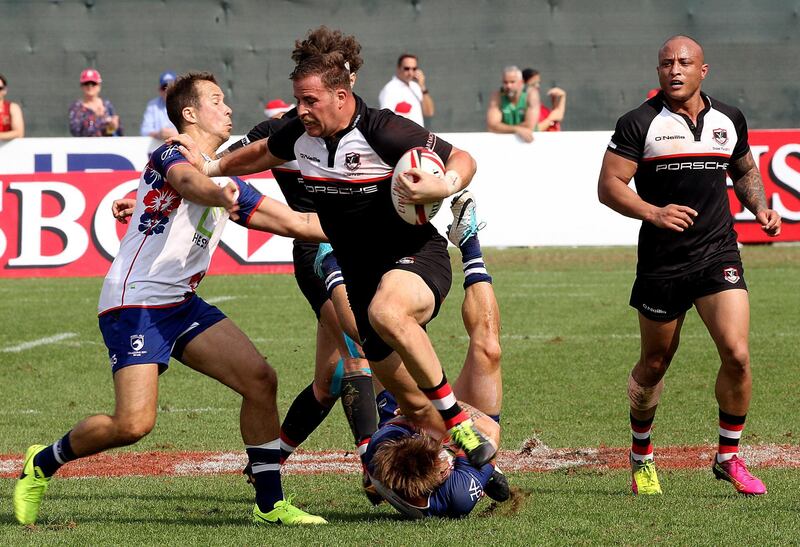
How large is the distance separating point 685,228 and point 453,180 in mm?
1436

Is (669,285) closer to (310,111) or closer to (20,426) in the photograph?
(310,111)

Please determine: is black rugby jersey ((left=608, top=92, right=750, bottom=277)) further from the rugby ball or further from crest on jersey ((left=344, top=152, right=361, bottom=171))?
crest on jersey ((left=344, top=152, right=361, bottom=171))

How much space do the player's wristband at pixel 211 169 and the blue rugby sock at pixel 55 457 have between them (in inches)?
58.3

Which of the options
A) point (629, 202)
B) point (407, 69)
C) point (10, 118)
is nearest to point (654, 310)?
point (629, 202)

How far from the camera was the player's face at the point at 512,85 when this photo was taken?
19547 mm

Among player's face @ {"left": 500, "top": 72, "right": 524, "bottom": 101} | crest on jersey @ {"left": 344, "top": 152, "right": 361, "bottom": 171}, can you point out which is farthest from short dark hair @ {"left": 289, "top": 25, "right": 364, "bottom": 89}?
player's face @ {"left": 500, "top": 72, "right": 524, "bottom": 101}

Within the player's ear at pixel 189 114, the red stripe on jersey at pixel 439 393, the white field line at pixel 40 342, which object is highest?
the player's ear at pixel 189 114

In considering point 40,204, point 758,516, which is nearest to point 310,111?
point 758,516

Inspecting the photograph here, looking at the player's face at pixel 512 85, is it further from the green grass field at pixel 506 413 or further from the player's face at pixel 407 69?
the green grass field at pixel 506 413

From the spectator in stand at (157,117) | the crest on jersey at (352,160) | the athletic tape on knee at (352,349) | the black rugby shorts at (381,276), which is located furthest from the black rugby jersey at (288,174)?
the spectator in stand at (157,117)

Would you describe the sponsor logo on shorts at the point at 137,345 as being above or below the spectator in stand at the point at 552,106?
below

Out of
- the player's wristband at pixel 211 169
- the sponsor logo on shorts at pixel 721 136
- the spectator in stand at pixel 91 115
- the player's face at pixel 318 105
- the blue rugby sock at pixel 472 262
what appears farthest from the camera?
the spectator in stand at pixel 91 115

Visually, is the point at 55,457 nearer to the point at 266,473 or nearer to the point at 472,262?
the point at 266,473

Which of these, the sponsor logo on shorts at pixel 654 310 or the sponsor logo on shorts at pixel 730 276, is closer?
the sponsor logo on shorts at pixel 730 276
